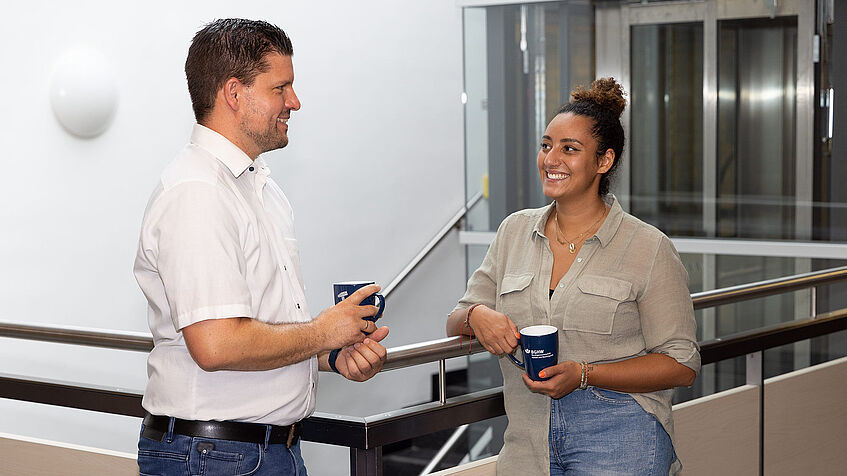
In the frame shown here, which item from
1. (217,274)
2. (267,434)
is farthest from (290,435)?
(217,274)

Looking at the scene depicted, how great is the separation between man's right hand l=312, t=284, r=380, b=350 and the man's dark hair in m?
0.45

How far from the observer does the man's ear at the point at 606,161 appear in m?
2.24

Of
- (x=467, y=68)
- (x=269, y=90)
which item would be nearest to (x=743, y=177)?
(x=467, y=68)

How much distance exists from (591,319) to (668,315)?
0.56 feet

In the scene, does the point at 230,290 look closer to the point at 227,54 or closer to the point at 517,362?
the point at 227,54

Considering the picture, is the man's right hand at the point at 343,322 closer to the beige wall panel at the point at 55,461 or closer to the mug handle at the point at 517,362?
the mug handle at the point at 517,362

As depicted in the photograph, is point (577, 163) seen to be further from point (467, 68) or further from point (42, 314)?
point (467, 68)

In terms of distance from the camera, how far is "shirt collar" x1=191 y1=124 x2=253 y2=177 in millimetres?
1746

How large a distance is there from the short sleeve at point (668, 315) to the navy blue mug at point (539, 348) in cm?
28

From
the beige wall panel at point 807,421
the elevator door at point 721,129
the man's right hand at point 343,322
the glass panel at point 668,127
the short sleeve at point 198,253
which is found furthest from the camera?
the glass panel at point 668,127

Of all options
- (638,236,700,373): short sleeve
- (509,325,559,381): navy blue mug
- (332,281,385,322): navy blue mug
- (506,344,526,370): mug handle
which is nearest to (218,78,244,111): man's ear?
(332,281,385,322): navy blue mug

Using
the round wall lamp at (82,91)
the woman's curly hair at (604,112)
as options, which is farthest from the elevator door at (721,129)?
the woman's curly hair at (604,112)

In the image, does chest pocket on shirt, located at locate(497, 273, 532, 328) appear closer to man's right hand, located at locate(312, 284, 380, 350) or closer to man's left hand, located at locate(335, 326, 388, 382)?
man's left hand, located at locate(335, 326, 388, 382)

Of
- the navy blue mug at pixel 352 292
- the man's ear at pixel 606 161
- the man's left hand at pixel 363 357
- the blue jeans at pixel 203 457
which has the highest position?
the man's ear at pixel 606 161
